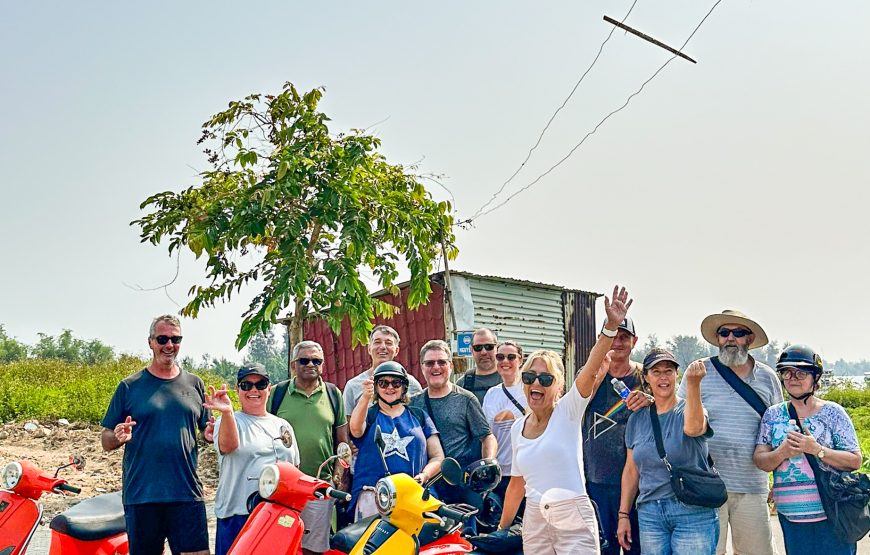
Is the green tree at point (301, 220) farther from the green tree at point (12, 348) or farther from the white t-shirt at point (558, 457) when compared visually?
the green tree at point (12, 348)

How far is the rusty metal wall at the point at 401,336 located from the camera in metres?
13.6

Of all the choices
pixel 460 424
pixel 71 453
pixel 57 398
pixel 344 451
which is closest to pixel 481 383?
pixel 460 424

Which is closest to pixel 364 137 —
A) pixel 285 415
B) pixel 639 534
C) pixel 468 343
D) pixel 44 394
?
pixel 468 343

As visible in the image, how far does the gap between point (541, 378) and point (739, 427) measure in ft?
4.53

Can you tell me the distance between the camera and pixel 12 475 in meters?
5.40

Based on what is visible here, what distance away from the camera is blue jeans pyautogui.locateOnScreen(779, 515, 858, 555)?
4551 mm

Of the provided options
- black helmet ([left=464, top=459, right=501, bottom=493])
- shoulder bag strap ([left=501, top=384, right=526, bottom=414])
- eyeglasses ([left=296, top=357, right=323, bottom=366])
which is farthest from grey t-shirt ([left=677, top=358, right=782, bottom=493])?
eyeglasses ([left=296, top=357, right=323, bottom=366])

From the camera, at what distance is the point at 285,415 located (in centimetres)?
577

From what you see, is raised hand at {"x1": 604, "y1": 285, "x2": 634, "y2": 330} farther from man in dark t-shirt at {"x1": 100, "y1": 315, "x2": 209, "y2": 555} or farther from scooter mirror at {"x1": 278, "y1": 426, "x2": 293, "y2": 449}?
man in dark t-shirt at {"x1": 100, "y1": 315, "x2": 209, "y2": 555}

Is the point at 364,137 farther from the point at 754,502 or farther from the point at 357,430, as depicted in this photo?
the point at 754,502

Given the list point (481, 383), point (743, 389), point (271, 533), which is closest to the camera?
point (271, 533)

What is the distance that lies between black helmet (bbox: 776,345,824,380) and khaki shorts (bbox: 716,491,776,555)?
823 millimetres

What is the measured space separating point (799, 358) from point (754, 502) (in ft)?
3.06

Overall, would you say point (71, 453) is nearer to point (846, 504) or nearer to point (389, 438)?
point (389, 438)
